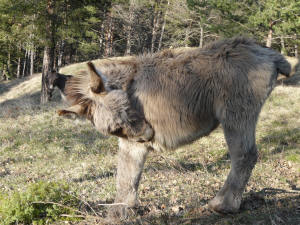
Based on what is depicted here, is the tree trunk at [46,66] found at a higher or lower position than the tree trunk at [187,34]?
lower

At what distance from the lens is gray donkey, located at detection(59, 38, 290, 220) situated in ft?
9.45

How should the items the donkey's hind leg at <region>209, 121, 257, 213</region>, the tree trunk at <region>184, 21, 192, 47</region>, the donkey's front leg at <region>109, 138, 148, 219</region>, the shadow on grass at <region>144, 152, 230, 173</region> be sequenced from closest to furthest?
the donkey's hind leg at <region>209, 121, 257, 213</region>
the donkey's front leg at <region>109, 138, 148, 219</region>
the shadow on grass at <region>144, 152, 230, 173</region>
the tree trunk at <region>184, 21, 192, 47</region>

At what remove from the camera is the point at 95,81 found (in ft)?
9.32

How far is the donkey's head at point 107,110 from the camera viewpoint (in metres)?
2.90

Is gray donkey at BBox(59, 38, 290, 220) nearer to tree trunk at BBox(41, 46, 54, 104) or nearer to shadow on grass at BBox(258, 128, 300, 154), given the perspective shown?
shadow on grass at BBox(258, 128, 300, 154)

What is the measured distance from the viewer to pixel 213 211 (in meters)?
3.13

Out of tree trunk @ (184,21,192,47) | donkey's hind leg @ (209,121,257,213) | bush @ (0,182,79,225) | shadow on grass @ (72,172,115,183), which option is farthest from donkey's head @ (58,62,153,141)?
tree trunk @ (184,21,192,47)

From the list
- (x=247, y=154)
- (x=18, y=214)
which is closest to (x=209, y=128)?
(x=247, y=154)

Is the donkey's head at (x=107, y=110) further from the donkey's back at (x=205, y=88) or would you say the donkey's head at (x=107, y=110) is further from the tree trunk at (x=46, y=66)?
the tree trunk at (x=46, y=66)

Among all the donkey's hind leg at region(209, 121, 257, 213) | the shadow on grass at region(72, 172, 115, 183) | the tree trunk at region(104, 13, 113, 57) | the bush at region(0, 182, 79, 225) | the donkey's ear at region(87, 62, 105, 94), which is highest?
the tree trunk at region(104, 13, 113, 57)

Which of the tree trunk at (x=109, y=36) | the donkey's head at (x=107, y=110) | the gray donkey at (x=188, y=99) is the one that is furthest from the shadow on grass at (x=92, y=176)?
the tree trunk at (x=109, y=36)

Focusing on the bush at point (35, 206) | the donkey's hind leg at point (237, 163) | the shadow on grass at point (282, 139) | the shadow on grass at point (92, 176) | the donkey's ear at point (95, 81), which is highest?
the donkey's ear at point (95, 81)

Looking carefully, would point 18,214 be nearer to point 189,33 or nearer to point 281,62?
point 281,62

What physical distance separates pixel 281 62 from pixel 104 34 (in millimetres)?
30061
